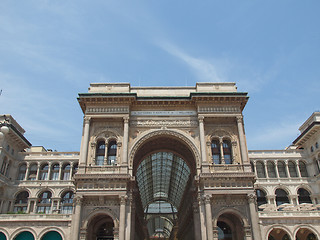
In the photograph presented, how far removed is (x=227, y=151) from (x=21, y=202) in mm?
37525

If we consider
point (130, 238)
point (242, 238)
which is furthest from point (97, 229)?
point (242, 238)

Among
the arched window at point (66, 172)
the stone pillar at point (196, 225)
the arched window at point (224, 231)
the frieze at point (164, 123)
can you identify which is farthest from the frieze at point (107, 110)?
the arched window at point (224, 231)

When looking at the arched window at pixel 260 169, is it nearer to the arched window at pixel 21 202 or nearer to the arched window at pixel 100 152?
the arched window at pixel 100 152

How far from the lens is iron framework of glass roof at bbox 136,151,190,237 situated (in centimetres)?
5788

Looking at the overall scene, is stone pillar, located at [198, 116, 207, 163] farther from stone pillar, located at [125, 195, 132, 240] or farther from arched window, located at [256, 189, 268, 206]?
arched window, located at [256, 189, 268, 206]

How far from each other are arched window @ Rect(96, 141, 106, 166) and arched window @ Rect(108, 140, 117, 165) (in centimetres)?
79

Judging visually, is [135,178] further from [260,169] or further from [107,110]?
[260,169]

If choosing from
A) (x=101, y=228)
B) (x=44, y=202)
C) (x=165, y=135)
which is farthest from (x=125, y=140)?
(x=44, y=202)

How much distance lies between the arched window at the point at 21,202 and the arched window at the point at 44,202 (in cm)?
230

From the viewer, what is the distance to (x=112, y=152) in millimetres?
37875

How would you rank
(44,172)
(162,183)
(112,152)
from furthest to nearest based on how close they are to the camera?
(162,183), (44,172), (112,152)

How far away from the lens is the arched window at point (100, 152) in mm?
37031

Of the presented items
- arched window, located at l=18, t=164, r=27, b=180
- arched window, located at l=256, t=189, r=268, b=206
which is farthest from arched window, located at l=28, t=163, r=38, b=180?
arched window, located at l=256, t=189, r=268, b=206

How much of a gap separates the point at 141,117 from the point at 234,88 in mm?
13989
